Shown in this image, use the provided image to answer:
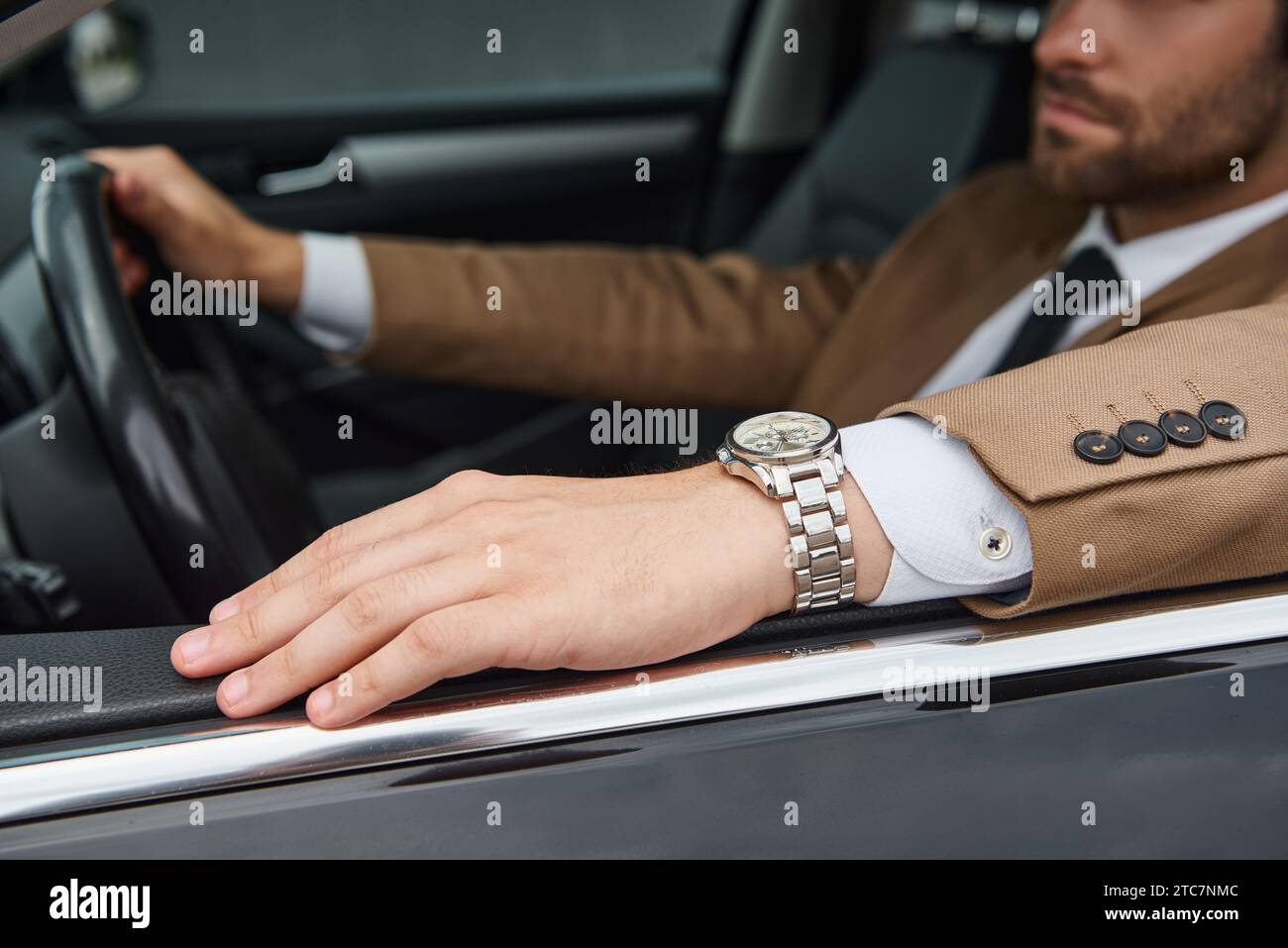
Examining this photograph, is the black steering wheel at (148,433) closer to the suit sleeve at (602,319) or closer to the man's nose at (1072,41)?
the suit sleeve at (602,319)

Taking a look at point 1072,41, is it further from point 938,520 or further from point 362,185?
point 362,185

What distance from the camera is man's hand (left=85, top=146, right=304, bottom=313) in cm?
134

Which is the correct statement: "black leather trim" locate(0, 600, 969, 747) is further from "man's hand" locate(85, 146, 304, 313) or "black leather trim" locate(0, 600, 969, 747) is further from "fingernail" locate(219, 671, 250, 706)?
"man's hand" locate(85, 146, 304, 313)

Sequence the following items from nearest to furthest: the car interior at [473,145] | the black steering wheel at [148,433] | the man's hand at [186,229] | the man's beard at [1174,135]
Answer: the black steering wheel at [148,433] → the man's beard at [1174,135] → the man's hand at [186,229] → the car interior at [473,145]

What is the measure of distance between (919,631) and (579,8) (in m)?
2.19

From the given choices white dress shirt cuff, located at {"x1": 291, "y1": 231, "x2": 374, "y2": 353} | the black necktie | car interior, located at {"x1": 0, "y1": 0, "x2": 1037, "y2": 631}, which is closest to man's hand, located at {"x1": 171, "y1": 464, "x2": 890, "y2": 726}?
car interior, located at {"x1": 0, "y1": 0, "x2": 1037, "y2": 631}

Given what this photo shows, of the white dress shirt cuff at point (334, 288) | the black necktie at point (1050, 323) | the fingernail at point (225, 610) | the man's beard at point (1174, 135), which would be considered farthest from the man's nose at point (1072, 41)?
the fingernail at point (225, 610)

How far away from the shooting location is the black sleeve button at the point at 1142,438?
0.77 meters

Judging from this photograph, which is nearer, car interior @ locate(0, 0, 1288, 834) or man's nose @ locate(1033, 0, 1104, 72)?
car interior @ locate(0, 0, 1288, 834)

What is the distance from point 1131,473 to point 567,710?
386 mm

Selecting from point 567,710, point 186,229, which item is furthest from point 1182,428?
point 186,229

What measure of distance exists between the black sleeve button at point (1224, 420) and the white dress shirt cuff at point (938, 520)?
138 mm

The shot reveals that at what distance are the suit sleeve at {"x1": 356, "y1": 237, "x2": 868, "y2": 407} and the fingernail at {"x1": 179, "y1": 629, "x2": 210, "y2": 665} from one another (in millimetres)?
852

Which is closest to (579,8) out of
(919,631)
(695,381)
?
(695,381)
